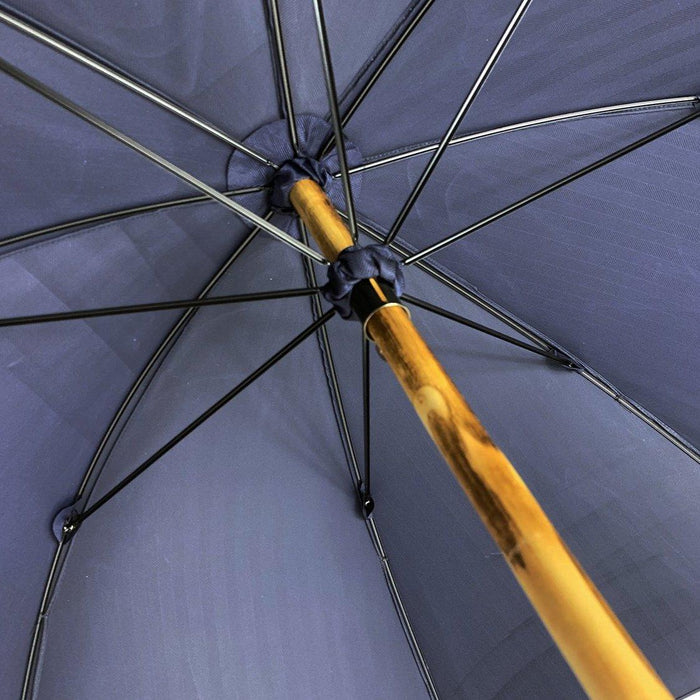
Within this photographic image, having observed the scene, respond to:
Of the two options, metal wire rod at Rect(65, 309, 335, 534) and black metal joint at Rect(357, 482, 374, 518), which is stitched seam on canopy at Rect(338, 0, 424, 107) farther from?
black metal joint at Rect(357, 482, 374, 518)

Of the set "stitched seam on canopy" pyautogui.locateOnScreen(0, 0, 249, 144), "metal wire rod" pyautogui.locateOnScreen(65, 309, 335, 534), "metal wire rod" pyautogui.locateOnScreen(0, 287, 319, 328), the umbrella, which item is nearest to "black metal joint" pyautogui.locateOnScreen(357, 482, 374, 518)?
the umbrella

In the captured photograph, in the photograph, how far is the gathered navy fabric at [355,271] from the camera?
8.20 ft

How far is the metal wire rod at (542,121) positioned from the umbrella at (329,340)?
0.02 metres

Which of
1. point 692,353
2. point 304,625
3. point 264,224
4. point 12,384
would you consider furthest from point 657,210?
point 12,384

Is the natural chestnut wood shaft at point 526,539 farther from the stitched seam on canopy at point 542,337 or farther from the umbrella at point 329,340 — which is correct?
the stitched seam on canopy at point 542,337

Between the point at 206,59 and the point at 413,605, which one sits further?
the point at 413,605

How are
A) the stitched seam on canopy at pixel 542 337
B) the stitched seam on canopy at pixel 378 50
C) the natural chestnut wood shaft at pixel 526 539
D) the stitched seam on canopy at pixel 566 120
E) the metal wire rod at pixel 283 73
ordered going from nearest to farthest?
the natural chestnut wood shaft at pixel 526 539 → the metal wire rod at pixel 283 73 → the stitched seam on canopy at pixel 378 50 → the stitched seam on canopy at pixel 566 120 → the stitched seam on canopy at pixel 542 337

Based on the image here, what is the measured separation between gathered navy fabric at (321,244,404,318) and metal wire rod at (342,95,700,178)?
0.91 meters

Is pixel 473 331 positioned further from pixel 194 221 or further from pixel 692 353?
pixel 194 221

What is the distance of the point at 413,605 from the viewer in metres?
3.64

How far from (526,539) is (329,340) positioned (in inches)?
84.2

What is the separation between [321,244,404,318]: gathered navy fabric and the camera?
2498 millimetres

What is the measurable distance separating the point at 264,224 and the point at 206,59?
890mm

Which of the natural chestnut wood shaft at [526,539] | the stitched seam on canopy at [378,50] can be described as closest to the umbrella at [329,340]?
the stitched seam on canopy at [378,50]
